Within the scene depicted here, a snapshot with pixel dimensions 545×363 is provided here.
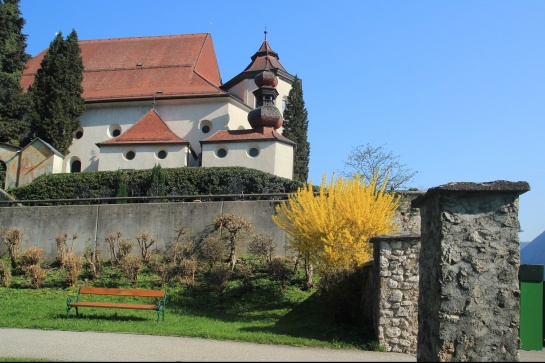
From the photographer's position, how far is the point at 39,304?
16.2 meters

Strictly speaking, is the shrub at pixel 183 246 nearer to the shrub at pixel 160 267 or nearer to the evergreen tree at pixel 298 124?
the shrub at pixel 160 267

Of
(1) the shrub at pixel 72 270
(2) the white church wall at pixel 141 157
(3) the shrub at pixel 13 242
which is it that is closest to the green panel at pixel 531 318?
(1) the shrub at pixel 72 270

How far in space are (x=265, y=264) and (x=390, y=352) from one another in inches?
361

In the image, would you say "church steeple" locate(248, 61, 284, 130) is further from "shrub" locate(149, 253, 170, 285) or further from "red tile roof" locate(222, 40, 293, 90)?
"shrub" locate(149, 253, 170, 285)

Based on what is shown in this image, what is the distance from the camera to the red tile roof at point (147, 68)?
38.8 metres

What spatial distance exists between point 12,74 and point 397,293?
32.9m

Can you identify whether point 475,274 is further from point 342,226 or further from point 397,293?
point 342,226

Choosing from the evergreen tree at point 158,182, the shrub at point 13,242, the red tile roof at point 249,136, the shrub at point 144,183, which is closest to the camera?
the shrub at point 13,242

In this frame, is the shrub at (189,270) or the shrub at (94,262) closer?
the shrub at (189,270)

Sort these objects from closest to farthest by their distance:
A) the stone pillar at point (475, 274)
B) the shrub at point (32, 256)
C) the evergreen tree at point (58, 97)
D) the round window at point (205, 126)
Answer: the stone pillar at point (475, 274) → the shrub at point (32, 256) → the evergreen tree at point (58, 97) → the round window at point (205, 126)

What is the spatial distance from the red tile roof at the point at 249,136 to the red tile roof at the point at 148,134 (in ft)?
6.29

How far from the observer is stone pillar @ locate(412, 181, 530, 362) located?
499 cm

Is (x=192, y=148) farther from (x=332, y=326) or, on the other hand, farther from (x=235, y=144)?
(x=332, y=326)

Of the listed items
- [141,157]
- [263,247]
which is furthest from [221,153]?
[263,247]
